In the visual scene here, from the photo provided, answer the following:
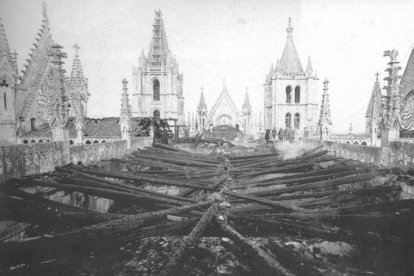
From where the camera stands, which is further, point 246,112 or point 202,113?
point 202,113

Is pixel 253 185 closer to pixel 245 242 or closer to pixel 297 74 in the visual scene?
pixel 245 242

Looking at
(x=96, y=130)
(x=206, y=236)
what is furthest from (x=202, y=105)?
(x=206, y=236)

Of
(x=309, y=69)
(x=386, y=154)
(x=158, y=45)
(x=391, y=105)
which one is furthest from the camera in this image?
(x=158, y=45)

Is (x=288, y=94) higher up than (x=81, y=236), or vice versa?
(x=288, y=94)

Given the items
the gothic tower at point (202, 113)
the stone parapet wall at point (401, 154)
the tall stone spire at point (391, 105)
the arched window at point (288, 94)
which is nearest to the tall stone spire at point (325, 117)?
the tall stone spire at point (391, 105)

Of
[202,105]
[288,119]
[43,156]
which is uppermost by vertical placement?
[202,105]

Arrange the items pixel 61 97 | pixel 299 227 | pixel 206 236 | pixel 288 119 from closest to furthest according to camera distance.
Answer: pixel 299 227 → pixel 206 236 → pixel 61 97 → pixel 288 119

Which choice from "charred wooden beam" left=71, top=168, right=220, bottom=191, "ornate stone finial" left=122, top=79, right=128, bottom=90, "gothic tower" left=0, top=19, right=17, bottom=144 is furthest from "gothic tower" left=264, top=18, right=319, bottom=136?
"charred wooden beam" left=71, top=168, right=220, bottom=191

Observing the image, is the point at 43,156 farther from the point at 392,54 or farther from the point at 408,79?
the point at 408,79
